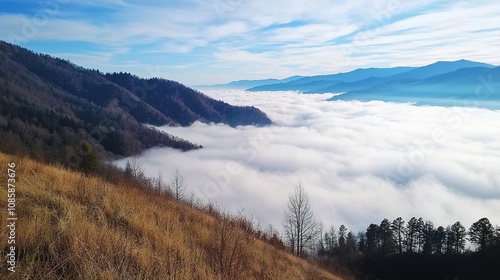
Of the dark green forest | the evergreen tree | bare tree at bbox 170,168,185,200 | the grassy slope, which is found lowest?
the dark green forest

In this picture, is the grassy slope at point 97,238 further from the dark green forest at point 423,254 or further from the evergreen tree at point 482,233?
the evergreen tree at point 482,233

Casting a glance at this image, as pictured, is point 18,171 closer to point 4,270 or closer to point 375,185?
point 4,270

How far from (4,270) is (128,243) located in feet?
4.30

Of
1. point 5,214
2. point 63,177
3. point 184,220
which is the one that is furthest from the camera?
point 184,220

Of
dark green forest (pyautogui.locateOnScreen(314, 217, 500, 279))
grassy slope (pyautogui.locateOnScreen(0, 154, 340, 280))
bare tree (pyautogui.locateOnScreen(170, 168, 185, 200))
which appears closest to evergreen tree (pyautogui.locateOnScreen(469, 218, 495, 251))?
dark green forest (pyautogui.locateOnScreen(314, 217, 500, 279))

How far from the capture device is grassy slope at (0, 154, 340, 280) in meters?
3.11

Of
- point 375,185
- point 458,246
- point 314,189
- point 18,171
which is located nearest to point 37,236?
point 18,171

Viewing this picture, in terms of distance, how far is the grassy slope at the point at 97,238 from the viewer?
311cm

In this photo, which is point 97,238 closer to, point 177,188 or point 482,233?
point 177,188

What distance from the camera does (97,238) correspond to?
3.71 meters

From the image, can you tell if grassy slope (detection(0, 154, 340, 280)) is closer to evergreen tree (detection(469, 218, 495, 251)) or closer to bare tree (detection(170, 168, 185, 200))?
bare tree (detection(170, 168, 185, 200))

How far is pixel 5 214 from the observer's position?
375 cm

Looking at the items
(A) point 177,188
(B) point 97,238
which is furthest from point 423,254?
(B) point 97,238

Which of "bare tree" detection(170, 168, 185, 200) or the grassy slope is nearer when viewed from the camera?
the grassy slope
